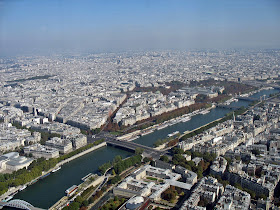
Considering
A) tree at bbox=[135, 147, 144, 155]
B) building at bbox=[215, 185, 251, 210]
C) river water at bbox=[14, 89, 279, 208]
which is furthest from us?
tree at bbox=[135, 147, 144, 155]

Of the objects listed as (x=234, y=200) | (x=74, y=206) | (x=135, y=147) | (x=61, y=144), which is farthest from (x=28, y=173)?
(x=234, y=200)

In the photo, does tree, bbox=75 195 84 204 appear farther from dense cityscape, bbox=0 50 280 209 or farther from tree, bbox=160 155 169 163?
tree, bbox=160 155 169 163

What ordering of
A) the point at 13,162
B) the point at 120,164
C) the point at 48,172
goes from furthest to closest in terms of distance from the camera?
1. the point at 13,162
2. the point at 48,172
3. the point at 120,164

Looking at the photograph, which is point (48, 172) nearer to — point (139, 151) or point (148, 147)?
point (139, 151)

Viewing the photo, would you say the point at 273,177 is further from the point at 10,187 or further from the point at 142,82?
the point at 142,82

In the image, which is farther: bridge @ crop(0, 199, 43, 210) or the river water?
the river water

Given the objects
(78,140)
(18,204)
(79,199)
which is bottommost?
(18,204)

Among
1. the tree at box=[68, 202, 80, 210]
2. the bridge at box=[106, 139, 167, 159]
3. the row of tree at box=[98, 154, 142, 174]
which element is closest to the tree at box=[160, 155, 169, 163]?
the bridge at box=[106, 139, 167, 159]

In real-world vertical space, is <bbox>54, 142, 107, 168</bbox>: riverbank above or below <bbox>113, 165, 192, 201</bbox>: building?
below


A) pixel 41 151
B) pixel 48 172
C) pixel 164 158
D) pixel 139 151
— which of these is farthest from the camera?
pixel 41 151
